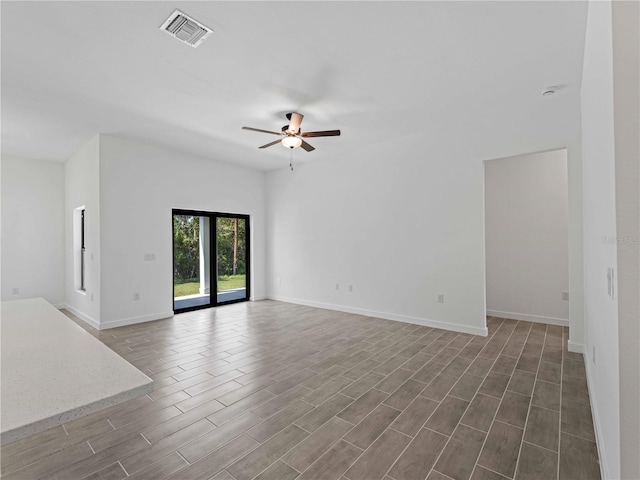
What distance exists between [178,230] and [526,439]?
592 cm

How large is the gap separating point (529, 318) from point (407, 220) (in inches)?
103

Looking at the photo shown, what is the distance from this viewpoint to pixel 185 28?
2422 mm

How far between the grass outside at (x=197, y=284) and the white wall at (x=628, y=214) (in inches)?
244

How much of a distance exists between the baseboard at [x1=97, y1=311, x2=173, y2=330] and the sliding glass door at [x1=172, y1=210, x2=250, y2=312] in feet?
1.30

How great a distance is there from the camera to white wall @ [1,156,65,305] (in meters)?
5.88

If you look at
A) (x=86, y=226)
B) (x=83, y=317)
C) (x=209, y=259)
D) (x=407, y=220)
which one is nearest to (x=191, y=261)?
(x=209, y=259)

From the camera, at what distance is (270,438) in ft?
7.02

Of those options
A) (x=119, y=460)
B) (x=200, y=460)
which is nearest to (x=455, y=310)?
(x=200, y=460)

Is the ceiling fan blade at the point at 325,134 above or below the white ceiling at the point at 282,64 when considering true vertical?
below

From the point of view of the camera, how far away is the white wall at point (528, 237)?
494 cm

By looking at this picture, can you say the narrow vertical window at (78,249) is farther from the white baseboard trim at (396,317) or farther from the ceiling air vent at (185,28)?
the ceiling air vent at (185,28)

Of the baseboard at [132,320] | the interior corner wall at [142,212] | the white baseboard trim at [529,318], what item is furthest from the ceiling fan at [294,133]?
the white baseboard trim at [529,318]

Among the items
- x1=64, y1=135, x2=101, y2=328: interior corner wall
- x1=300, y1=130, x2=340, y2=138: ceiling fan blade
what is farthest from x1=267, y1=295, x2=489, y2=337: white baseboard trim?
x1=64, y1=135, x2=101, y2=328: interior corner wall

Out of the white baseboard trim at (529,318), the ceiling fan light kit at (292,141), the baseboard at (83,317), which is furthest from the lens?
the baseboard at (83,317)
